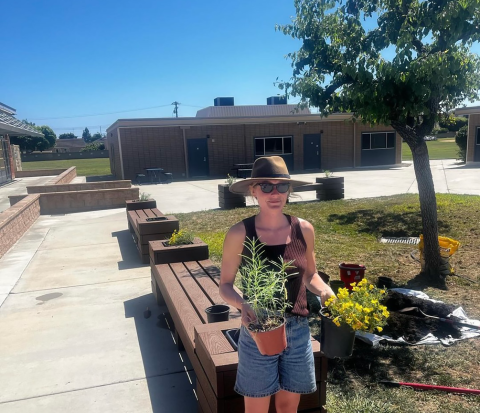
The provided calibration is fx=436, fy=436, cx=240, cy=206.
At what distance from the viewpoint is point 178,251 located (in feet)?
17.6

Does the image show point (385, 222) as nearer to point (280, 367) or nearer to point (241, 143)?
point (280, 367)

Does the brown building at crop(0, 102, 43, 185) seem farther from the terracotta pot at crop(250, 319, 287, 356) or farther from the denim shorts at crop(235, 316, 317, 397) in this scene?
the terracotta pot at crop(250, 319, 287, 356)

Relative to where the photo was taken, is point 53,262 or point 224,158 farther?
point 224,158

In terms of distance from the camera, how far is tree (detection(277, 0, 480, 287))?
4.84 metres

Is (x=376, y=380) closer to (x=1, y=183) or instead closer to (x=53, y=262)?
(x=53, y=262)

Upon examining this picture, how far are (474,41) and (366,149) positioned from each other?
21.5 metres

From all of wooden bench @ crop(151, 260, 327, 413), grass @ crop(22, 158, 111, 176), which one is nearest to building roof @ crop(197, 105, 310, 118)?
grass @ crop(22, 158, 111, 176)

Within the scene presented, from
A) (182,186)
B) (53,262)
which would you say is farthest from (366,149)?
(53,262)

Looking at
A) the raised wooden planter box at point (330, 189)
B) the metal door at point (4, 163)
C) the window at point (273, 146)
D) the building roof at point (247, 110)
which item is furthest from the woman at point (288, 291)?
the building roof at point (247, 110)

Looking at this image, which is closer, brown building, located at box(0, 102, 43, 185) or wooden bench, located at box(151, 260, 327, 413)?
wooden bench, located at box(151, 260, 327, 413)

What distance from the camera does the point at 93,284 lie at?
605cm

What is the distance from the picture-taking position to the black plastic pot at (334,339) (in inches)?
103

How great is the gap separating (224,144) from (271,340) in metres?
22.3

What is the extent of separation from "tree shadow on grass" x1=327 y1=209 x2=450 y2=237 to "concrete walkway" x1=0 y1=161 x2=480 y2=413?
4590 millimetres
